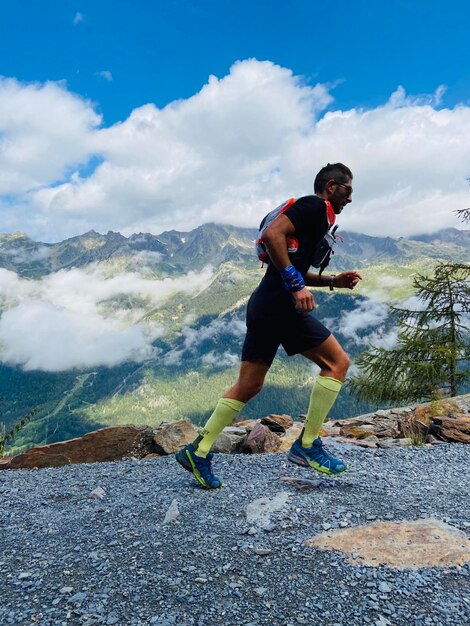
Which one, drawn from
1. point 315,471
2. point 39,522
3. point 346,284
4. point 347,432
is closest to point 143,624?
point 39,522

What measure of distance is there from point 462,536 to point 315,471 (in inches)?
85.7

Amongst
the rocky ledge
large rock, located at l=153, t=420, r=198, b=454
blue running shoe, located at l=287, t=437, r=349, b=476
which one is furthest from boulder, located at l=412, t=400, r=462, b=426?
large rock, located at l=153, t=420, r=198, b=454

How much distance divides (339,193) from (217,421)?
3111 millimetres

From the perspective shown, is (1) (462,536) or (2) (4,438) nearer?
(1) (462,536)

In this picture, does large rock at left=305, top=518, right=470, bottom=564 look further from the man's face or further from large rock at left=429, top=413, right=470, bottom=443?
large rock at left=429, top=413, right=470, bottom=443

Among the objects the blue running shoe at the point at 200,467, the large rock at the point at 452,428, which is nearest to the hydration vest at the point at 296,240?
the blue running shoe at the point at 200,467

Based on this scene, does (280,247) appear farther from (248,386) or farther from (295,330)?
(248,386)

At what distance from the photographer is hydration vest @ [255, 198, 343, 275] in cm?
468

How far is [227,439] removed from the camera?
830 cm

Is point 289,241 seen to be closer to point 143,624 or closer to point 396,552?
point 396,552

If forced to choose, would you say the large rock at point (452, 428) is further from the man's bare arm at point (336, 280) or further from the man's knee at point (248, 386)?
the man's knee at point (248, 386)

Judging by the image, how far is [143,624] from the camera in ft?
8.89

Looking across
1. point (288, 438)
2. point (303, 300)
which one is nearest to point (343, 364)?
point (303, 300)

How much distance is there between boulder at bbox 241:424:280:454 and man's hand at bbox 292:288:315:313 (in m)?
4.32
